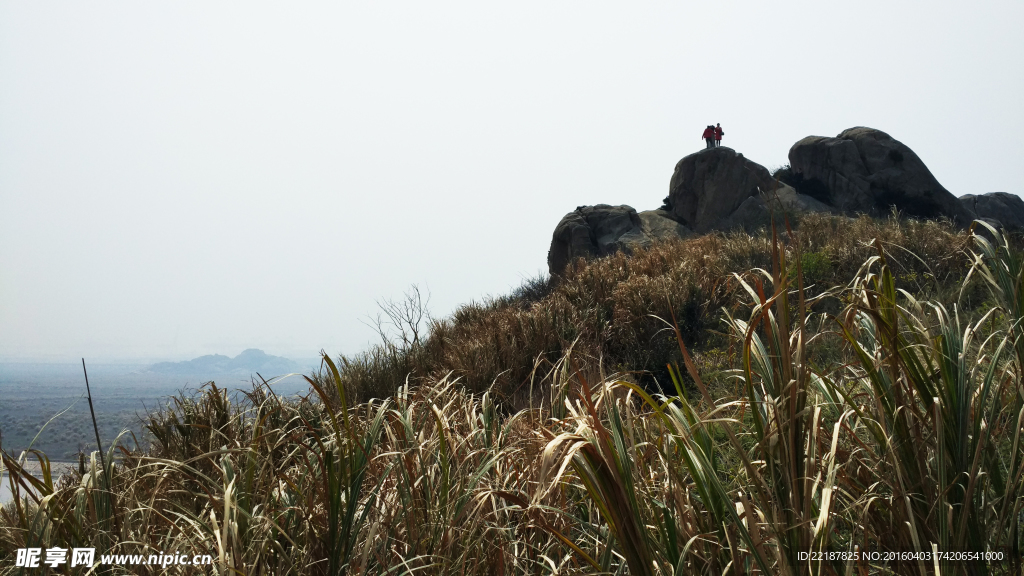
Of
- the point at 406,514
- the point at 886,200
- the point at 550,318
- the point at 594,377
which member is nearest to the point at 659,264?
the point at 550,318

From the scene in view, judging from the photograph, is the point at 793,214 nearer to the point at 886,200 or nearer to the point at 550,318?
the point at 886,200

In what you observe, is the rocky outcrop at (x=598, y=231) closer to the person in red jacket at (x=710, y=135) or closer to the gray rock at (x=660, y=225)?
the gray rock at (x=660, y=225)

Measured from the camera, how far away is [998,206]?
2683 cm

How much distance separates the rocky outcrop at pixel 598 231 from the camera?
2155 cm

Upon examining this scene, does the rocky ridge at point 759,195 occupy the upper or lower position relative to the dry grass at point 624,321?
upper

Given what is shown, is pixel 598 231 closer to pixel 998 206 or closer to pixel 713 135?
pixel 713 135

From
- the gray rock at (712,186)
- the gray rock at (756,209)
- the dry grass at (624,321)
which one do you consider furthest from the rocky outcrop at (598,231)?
the dry grass at (624,321)

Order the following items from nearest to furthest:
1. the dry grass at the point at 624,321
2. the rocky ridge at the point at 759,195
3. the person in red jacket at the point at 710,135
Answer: the dry grass at the point at 624,321 → the rocky ridge at the point at 759,195 → the person in red jacket at the point at 710,135

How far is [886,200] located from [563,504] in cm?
2413

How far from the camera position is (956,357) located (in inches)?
75.9

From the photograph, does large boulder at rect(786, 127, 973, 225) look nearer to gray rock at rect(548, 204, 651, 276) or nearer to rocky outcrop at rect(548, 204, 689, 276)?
rocky outcrop at rect(548, 204, 689, 276)

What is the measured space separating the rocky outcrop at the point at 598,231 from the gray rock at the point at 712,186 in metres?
0.80

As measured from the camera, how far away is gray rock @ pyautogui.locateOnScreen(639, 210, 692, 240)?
72.6 feet

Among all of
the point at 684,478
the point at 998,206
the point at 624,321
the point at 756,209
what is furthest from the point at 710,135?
the point at 684,478
